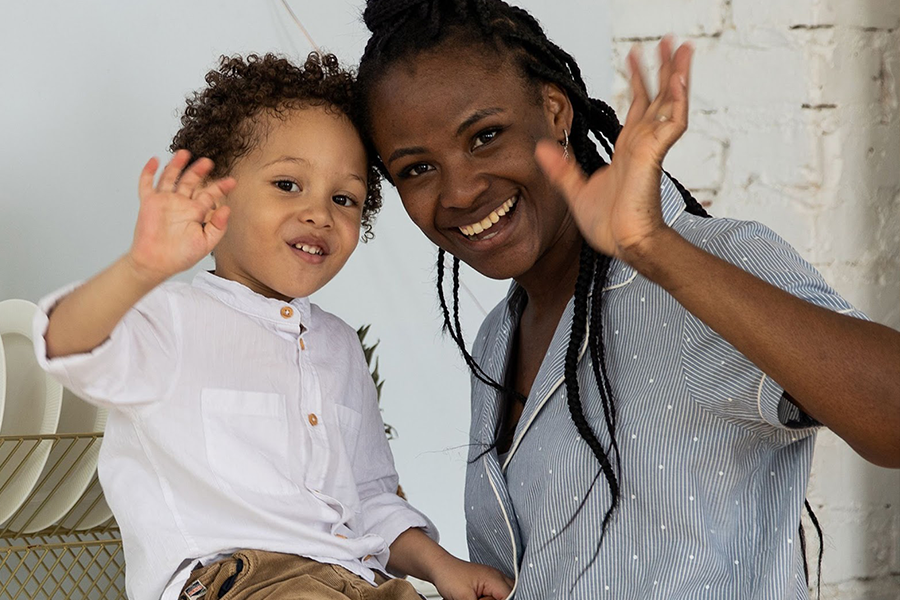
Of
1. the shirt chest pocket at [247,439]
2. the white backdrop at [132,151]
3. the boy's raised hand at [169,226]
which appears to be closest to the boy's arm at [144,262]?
the boy's raised hand at [169,226]

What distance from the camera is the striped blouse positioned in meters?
0.97

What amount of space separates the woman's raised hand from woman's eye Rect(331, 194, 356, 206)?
53 cm

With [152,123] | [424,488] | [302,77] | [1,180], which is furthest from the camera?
[424,488]

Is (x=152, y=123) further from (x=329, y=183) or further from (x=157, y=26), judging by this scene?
(x=329, y=183)

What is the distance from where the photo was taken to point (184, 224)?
92 centimetres

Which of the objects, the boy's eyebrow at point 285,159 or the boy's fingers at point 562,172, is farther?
the boy's eyebrow at point 285,159

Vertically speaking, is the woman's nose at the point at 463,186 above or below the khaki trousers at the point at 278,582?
above

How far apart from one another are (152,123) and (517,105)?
2.38 ft

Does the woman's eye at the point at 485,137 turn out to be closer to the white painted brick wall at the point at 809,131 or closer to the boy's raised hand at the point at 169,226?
the boy's raised hand at the point at 169,226

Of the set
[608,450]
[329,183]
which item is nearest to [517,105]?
[329,183]

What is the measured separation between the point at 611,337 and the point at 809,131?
1055 millimetres

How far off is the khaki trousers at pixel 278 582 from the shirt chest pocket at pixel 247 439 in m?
0.08

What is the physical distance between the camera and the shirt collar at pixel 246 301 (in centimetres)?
124

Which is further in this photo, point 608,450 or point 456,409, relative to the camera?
point 456,409
